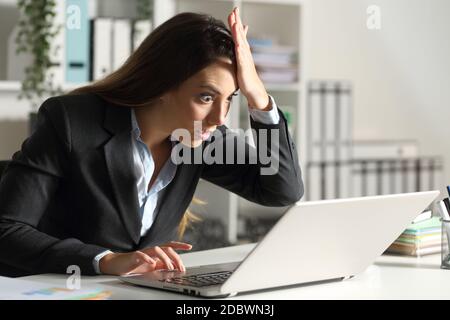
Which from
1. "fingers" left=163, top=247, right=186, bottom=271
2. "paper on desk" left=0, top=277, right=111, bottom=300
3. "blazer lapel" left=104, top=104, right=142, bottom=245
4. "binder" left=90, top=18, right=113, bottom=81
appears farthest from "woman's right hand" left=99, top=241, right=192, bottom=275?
"binder" left=90, top=18, right=113, bottom=81

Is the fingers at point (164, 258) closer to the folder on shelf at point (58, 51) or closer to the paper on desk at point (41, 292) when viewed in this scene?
the paper on desk at point (41, 292)

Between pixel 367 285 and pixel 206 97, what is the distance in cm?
52

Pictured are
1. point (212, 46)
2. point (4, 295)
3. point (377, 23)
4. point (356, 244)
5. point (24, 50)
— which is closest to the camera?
point (4, 295)

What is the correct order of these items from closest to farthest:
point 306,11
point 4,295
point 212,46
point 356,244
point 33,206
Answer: point 4,295, point 356,244, point 33,206, point 212,46, point 306,11

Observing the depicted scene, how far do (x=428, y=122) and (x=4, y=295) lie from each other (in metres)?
3.52

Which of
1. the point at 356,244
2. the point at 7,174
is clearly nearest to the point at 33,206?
the point at 7,174

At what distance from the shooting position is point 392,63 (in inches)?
170

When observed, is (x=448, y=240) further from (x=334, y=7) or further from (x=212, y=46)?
(x=334, y=7)

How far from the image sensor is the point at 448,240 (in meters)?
1.71

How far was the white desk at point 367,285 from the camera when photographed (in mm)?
1350

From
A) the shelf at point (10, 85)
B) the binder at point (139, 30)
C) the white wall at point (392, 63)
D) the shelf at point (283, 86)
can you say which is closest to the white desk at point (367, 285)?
the shelf at point (10, 85)

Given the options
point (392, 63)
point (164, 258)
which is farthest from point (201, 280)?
point (392, 63)

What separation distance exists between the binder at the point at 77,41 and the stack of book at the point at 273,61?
816mm

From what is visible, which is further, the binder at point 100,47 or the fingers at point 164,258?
the binder at point 100,47
